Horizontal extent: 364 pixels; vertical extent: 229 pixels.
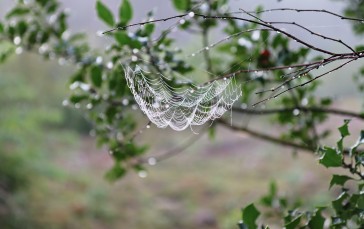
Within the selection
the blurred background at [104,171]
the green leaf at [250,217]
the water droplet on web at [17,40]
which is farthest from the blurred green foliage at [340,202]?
the blurred background at [104,171]

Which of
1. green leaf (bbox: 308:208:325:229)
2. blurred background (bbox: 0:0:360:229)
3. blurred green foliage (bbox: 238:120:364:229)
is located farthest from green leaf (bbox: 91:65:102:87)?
blurred background (bbox: 0:0:360:229)

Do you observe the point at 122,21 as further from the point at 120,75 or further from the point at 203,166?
the point at 203,166

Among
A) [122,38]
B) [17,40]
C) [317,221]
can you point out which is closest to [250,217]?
[317,221]

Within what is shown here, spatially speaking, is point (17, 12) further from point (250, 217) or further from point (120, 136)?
point (250, 217)

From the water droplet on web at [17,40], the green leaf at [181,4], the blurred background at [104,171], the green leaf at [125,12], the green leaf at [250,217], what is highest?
the blurred background at [104,171]

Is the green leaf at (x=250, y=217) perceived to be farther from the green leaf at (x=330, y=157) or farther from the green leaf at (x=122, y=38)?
the green leaf at (x=122, y=38)

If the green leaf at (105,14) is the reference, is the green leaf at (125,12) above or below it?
below

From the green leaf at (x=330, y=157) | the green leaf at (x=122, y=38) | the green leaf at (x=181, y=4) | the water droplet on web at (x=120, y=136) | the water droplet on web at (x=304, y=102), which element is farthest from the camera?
the water droplet on web at (x=304, y=102)
